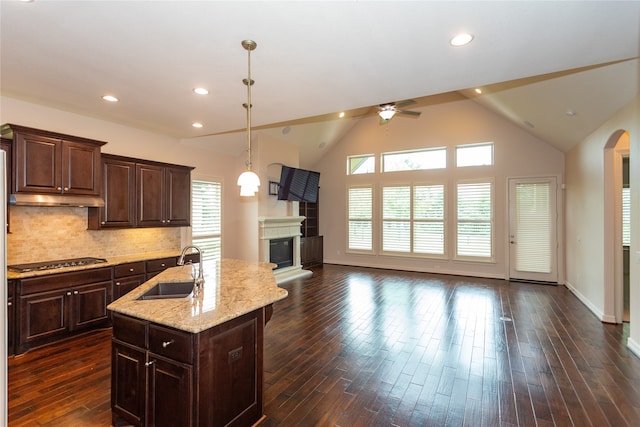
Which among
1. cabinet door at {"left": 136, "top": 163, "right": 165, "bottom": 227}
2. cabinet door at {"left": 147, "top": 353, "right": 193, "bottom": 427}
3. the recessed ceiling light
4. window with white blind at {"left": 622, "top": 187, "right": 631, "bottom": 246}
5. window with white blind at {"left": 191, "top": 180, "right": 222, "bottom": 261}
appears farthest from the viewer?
window with white blind at {"left": 191, "top": 180, "right": 222, "bottom": 261}

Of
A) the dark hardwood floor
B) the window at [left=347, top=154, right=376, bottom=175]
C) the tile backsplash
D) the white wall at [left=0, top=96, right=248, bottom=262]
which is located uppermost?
the window at [left=347, top=154, right=376, bottom=175]

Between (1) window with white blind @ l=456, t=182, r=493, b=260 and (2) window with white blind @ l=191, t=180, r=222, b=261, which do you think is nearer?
(2) window with white blind @ l=191, t=180, r=222, b=261

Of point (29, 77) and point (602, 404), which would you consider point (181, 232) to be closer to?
point (29, 77)

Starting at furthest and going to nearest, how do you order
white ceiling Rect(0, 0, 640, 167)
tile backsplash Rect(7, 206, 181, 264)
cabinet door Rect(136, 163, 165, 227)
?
cabinet door Rect(136, 163, 165, 227) → tile backsplash Rect(7, 206, 181, 264) → white ceiling Rect(0, 0, 640, 167)

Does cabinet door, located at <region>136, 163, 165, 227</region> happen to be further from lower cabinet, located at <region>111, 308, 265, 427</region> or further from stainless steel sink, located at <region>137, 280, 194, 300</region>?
lower cabinet, located at <region>111, 308, 265, 427</region>

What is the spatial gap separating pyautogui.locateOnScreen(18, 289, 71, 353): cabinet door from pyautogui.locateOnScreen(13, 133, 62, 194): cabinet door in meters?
1.19

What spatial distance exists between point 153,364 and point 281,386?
48.4 inches

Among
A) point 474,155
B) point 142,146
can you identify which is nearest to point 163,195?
point 142,146

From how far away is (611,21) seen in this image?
2.07 m

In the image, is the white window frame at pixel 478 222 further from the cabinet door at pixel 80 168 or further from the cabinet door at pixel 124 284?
the cabinet door at pixel 80 168

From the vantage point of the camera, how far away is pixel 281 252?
7.25 meters

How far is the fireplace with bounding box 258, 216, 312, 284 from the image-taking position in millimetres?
6648

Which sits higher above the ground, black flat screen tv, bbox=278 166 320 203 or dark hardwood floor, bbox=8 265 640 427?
black flat screen tv, bbox=278 166 320 203

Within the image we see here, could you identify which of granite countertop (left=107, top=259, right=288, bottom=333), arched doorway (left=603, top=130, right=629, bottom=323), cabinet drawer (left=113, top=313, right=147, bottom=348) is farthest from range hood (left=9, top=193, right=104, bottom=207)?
arched doorway (left=603, top=130, right=629, bottom=323)
